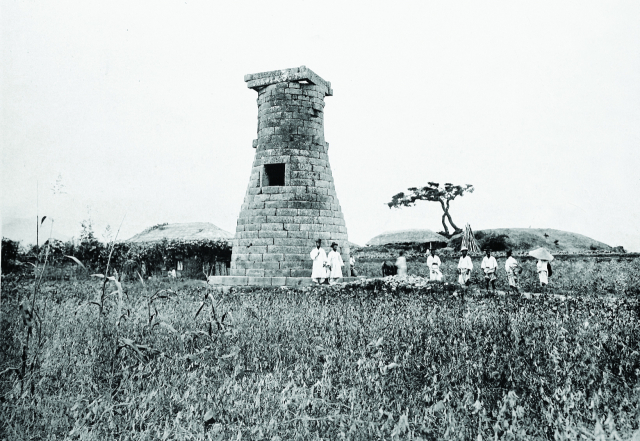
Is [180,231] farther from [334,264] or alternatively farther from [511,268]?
[511,268]

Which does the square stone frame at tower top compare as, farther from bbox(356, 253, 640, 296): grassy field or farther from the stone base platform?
bbox(356, 253, 640, 296): grassy field

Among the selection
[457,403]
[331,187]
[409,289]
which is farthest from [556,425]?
[331,187]

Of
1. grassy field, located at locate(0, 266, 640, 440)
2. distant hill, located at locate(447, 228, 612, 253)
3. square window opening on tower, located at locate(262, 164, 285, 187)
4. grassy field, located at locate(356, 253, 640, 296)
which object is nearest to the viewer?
grassy field, located at locate(0, 266, 640, 440)

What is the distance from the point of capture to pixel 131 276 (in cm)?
2028

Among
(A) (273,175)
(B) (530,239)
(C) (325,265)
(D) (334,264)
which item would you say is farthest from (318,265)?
(B) (530,239)

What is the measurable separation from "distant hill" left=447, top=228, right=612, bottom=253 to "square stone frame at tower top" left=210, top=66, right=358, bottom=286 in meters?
25.6

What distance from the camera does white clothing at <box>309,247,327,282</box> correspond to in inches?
516

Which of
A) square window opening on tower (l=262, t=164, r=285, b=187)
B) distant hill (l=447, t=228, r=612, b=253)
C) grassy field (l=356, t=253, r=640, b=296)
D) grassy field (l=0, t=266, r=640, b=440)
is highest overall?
square window opening on tower (l=262, t=164, r=285, b=187)

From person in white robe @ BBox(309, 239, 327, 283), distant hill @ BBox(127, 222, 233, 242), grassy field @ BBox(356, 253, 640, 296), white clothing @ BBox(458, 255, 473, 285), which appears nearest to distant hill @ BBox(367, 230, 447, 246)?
grassy field @ BBox(356, 253, 640, 296)

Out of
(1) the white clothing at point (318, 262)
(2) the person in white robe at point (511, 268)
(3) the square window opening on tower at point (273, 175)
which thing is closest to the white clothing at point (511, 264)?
(2) the person in white robe at point (511, 268)

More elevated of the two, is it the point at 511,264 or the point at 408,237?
the point at 408,237

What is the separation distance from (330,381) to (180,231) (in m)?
26.8

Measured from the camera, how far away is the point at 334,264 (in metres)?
13.3

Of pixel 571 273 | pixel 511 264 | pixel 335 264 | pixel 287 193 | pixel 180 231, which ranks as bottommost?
pixel 571 273
